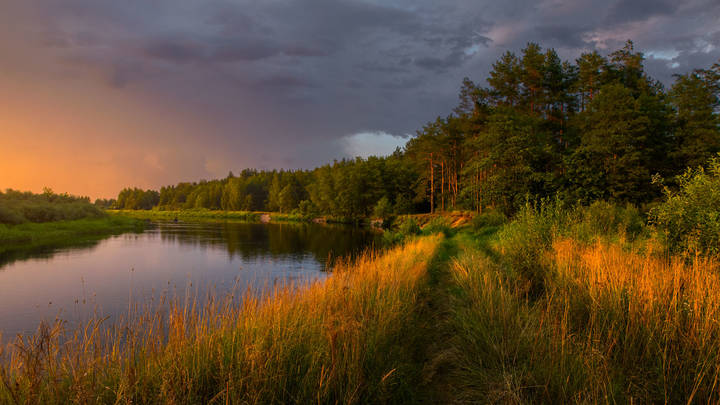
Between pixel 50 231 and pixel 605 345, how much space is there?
42805mm

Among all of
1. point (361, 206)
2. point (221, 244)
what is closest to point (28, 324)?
point (221, 244)

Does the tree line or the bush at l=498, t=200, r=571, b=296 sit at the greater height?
the tree line

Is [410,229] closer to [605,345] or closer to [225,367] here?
[605,345]

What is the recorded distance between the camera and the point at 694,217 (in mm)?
6531

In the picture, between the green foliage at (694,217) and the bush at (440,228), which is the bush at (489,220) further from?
the green foliage at (694,217)

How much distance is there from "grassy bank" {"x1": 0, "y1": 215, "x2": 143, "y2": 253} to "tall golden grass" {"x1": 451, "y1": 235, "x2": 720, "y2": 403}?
31070mm

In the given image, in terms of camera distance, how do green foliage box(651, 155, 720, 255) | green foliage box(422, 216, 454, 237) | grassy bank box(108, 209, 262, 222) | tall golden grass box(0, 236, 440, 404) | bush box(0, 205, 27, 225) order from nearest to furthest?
tall golden grass box(0, 236, 440, 404), green foliage box(651, 155, 720, 255), green foliage box(422, 216, 454, 237), bush box(0, 205, 27, 225), grassy bank box(108, 209, 262, 222)

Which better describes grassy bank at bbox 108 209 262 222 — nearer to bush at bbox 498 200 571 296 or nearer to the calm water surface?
the calm water surface

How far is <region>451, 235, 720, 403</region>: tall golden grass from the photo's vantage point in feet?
10.9

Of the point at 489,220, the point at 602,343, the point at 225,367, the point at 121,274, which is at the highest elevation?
the point at 489,220

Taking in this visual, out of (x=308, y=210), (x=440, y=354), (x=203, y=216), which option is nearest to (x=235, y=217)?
(x=203, y=216)

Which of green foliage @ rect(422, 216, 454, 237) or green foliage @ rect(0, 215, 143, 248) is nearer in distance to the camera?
green foliage @ rect(0, 215, 143, 248)

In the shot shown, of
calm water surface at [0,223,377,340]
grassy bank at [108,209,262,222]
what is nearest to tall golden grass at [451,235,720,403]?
calm water surface at [0,223,377,340]

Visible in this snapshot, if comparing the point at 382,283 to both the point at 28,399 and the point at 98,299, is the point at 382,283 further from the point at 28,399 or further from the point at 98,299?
the point at 98,299
